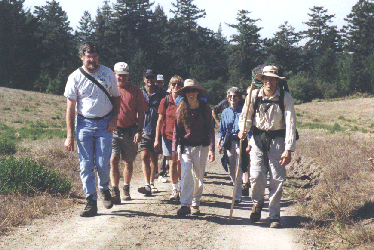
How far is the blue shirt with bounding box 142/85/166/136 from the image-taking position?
8594mm

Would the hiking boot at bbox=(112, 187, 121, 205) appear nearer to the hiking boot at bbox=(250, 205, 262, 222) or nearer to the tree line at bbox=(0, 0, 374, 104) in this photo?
the hiking boot at bbox=(250, 205, 262, 222)

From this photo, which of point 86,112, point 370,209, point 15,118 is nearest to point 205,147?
point 86,112

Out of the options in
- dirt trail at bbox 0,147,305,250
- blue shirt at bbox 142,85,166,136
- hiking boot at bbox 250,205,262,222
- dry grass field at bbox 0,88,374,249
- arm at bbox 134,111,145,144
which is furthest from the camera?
blue shirt at bbox 142,85,166,136

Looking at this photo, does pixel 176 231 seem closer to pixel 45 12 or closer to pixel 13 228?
pixel 13 228

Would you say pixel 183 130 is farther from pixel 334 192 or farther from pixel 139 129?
pixel 334 192

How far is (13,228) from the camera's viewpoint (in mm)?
5699

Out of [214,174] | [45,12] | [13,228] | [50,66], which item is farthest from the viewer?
[45,12]

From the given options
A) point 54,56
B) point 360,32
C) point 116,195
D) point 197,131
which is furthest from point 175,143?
point 360,32

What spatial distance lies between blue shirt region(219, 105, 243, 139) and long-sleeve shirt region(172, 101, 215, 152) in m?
1.38

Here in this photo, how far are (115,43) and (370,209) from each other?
6716 centimetres

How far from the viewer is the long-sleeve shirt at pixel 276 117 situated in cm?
605

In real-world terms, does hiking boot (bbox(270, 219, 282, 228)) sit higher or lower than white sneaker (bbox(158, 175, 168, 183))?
higher

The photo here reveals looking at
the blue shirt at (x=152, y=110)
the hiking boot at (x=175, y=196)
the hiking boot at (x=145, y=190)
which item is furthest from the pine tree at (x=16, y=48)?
the hiking boot at (x=175, y=196)

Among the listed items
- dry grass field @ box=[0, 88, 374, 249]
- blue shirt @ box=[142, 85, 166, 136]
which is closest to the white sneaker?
blue shirt @ box=[142, 85, 166, 136]
